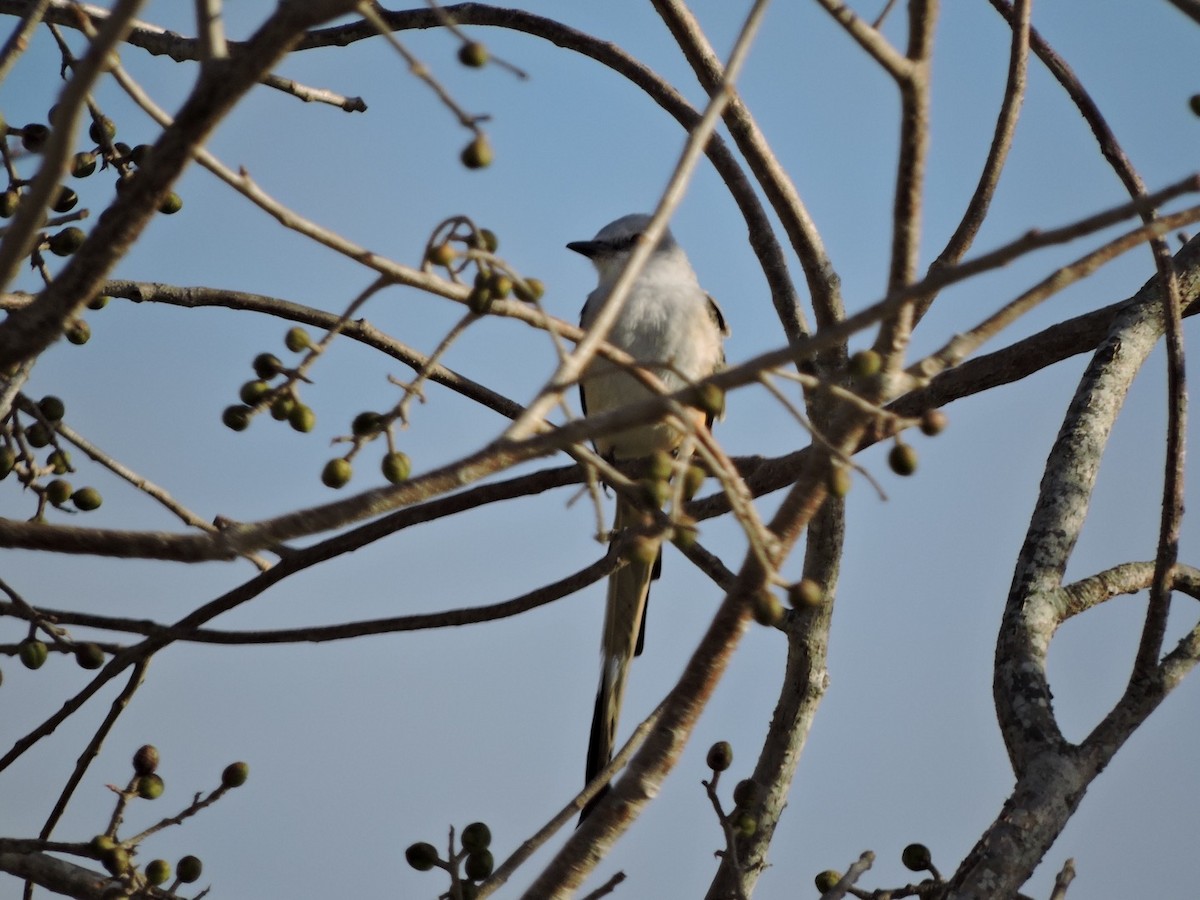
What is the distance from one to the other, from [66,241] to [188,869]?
146 cm

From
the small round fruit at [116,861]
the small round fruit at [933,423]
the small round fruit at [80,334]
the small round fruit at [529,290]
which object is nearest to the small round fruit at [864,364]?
the small round fruit at [933,423]

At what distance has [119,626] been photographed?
252 centimetres

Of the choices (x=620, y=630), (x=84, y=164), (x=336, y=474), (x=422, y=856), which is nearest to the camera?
(x=336, y=474)

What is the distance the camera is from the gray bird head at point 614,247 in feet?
18.6

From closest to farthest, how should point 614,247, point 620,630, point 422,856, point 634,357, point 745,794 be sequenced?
point 422,856, point 745,794, point 620,630, point 634,357, point 614,247

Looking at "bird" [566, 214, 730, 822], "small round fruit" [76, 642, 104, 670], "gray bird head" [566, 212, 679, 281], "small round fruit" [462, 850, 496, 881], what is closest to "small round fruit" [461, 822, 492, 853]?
"small round fruit" [462, 850, 496, 881]

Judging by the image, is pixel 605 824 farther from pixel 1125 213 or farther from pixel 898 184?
pixel 1125 213

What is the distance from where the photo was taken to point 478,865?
2.47 metres

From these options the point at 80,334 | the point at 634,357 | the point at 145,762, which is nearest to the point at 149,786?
the point at 145,762

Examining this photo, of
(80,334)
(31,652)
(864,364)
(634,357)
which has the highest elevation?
(634,357)

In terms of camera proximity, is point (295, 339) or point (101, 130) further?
point (101, 130)

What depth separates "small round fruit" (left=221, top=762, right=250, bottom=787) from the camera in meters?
2.57

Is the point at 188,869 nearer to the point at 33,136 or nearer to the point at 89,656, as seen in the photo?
the point at 89,656

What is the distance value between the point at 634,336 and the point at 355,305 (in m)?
3.30
